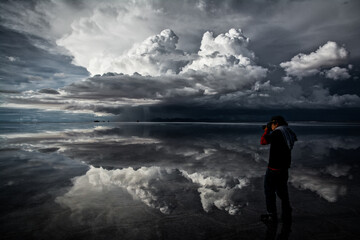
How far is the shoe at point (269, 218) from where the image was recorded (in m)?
5.08

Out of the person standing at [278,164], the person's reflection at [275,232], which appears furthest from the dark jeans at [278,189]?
the person's reflection at [275,232]

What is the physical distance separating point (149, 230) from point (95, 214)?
1667mm

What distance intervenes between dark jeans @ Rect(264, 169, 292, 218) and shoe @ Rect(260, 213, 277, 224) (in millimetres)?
83

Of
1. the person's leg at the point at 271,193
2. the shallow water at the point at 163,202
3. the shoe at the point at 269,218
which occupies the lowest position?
the shallow water at the point at 163,202

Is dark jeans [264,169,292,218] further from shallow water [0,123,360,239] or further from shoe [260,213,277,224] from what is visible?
shallow water [0,123,360,239]

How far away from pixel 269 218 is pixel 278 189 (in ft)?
2.59

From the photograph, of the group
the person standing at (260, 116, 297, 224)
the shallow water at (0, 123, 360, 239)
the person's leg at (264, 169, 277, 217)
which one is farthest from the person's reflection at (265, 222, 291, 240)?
the person's leg at (264, 169, 277, 217)

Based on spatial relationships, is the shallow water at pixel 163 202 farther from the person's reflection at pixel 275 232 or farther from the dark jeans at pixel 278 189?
the dark jeans at pixel 278 189

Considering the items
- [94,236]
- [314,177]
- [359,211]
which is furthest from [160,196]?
[314,177]

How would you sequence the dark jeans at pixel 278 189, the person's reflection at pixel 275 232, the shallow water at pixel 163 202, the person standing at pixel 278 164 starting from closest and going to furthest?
1. the person's reflection at pixel 275 232
2. the shallow water at pixel 163 202
3. the person standing at pixel 278 164
4. the dark jeans at pixel 278 189

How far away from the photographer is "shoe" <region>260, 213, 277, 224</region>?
5076mm

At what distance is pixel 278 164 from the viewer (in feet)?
16.3

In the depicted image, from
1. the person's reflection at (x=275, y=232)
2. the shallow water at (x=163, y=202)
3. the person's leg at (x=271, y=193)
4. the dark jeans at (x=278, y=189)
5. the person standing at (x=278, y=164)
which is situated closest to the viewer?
the person's reflection at (x=275, y=232)

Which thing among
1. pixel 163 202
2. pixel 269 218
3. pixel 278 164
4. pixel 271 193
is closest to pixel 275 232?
pixel 269 218
